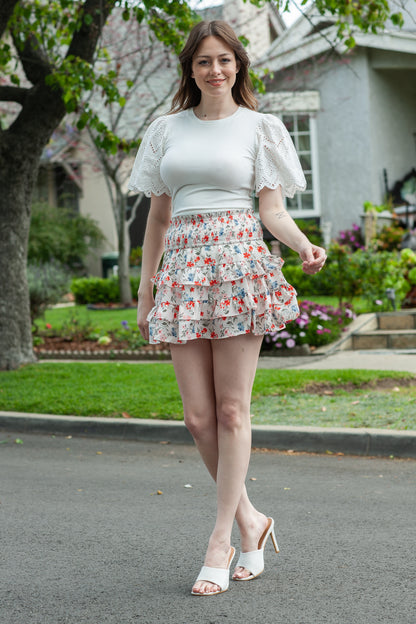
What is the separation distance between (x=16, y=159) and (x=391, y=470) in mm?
6004

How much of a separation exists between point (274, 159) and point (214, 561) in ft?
5.21

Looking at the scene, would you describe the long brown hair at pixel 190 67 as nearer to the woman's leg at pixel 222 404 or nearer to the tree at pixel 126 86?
the woman's leg at pixel 222 404

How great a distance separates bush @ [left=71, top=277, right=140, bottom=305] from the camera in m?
19.0

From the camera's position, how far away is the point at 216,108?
343 centimetres

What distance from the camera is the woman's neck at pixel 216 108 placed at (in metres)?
3.42

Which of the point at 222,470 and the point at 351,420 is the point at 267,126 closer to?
the point at 222,470

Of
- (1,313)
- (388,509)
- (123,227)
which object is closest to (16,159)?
(1,313)

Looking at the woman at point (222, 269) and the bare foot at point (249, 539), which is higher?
the woman at point (222, 269)

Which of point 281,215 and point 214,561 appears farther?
point 281,215

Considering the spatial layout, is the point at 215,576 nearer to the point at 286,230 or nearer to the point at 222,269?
the point at 222,269

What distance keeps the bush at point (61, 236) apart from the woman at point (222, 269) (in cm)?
1844

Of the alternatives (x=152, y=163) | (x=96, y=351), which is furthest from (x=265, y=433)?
(x=96, y=351)

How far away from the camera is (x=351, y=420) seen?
6.38 metres

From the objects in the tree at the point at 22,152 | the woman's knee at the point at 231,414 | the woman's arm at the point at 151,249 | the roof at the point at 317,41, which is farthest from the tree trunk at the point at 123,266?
the woman's knee at the point at 231,414
